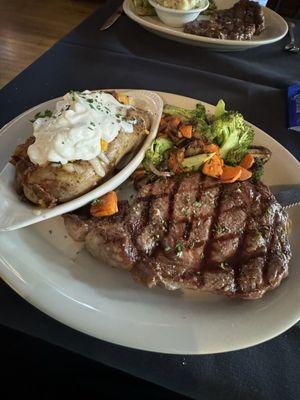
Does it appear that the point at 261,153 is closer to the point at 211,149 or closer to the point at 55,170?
the point at 211,149

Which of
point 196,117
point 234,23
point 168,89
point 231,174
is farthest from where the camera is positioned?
point 234,23

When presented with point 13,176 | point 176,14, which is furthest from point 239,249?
point 176,14

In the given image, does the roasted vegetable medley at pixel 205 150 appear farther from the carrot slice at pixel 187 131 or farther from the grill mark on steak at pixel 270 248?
the grill mark on steak at pixel 270 248

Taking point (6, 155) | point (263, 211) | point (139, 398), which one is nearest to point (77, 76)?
point (6, 155)

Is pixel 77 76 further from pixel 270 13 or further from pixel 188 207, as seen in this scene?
pixel 270 13

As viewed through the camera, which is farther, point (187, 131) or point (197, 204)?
point (187, 131)

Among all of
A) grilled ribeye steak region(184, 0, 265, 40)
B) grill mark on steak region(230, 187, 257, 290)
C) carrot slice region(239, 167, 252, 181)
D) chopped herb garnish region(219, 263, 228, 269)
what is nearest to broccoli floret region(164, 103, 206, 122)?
carrot slice region(239, 167, 252, 181)

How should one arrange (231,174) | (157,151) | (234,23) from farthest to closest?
(234,23), (157,151), (231,174)
